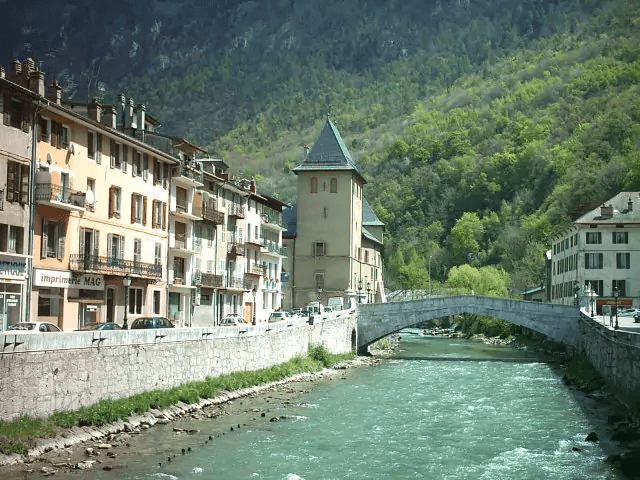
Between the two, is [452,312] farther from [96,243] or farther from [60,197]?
[60,197]

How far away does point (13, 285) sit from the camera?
125ft

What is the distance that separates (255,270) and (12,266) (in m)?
36.8

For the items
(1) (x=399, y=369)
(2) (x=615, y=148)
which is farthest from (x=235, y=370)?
(2) (x=615, y=148)

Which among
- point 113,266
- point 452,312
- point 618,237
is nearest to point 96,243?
point 113,266

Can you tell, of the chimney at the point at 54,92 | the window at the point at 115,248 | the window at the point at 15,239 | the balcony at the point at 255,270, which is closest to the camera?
the window at the point at 15,239

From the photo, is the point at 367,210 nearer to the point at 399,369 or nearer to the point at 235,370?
the point at 399,369

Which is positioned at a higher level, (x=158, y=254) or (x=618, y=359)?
(x=158, y=254)

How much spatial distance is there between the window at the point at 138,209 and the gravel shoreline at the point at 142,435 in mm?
12750

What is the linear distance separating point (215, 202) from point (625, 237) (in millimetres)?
35616

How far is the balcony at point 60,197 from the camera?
39.8 metres

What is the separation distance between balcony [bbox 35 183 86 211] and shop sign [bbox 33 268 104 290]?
2.96 metres

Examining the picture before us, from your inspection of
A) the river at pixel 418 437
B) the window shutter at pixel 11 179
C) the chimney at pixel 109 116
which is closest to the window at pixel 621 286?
the river at pixel 418 437

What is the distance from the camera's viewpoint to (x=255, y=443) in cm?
2964

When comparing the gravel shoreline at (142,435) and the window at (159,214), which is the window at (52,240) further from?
the window at (159,214)
